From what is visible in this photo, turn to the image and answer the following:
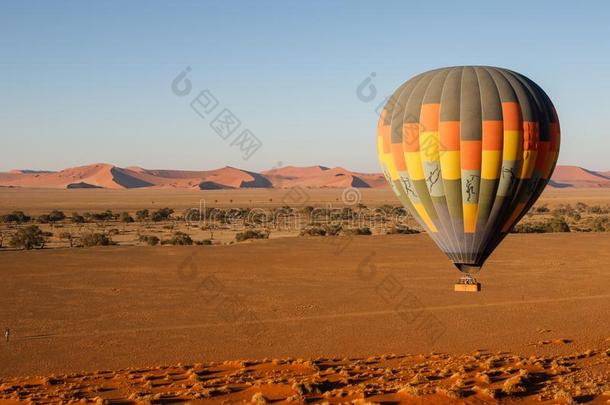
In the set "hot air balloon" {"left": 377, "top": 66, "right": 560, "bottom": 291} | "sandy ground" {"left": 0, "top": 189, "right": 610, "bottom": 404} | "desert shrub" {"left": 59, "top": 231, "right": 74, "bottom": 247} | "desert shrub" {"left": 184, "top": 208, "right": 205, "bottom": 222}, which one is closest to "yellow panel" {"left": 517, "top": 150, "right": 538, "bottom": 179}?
"hot air balloon" {"left": 377, "top": 66, "right": 560, "bottom": 291}

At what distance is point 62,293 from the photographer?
23141 mm

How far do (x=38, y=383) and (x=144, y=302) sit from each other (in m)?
8.82

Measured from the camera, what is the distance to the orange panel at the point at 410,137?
18.3m

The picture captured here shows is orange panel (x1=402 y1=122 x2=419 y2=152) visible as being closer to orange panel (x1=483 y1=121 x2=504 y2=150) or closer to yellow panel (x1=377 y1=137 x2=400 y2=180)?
yellow panel (x1=377 y1=137 x2=400 y2=180)

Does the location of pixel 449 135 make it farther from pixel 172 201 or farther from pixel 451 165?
pixel 172 201

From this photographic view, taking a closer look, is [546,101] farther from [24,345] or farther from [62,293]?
[62,293]

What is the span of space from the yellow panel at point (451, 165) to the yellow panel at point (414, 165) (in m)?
0.64

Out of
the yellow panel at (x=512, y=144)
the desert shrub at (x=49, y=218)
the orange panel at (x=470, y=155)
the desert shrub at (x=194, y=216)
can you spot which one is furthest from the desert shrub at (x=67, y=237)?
the yellow panel at (x=512, y=144)

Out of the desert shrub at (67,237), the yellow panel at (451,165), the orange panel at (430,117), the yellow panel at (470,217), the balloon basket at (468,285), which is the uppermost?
the orange panel at (430,117)

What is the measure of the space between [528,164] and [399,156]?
3.42 m

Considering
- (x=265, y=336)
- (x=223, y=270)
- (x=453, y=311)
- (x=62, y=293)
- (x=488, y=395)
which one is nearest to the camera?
(x=488, y=395)

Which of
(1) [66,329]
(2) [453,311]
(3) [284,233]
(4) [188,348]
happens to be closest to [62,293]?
(1) [66,329]

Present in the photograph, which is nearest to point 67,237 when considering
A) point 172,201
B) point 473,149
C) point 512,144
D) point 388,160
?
point 388,160

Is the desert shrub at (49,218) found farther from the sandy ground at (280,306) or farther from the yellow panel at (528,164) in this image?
the yellow panel at (528,164)
